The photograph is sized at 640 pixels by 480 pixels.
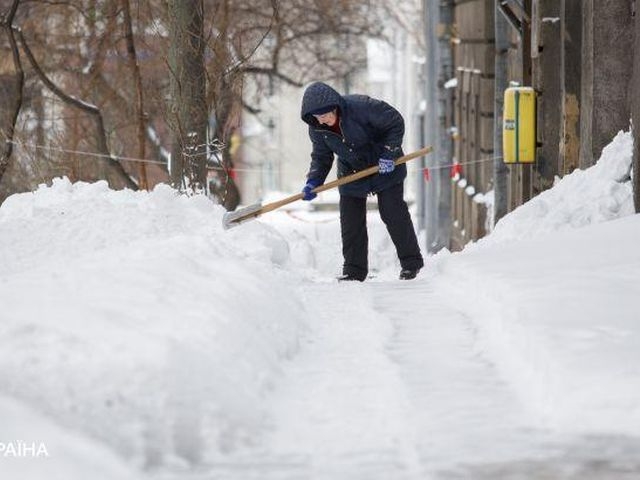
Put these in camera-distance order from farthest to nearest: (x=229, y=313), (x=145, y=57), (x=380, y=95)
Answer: (x=380, y=95)
(x=145, y=57)
(x=229, y=313)

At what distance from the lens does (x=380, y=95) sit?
48250 mm

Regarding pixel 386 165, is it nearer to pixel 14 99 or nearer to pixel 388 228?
pixel 388 228

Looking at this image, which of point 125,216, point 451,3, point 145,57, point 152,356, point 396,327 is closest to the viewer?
point 152,356

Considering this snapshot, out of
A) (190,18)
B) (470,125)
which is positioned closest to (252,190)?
(470,125)

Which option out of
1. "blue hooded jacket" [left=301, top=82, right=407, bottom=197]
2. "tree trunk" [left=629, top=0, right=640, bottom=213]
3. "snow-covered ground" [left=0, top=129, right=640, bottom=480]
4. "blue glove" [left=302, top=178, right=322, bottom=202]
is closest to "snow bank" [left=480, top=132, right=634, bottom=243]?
"tree trunk" [left=629, top=0, right=640, bottom=213]

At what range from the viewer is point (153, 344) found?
5.24 meters

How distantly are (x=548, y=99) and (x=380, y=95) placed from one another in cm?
3527

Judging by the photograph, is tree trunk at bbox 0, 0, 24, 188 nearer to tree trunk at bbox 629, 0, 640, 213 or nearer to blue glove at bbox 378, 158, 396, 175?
blue glove at bbox 378, 158, 396, 175

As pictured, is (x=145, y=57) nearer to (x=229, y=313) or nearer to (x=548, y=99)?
(x=548, y=99)

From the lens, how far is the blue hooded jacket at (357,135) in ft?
30.9

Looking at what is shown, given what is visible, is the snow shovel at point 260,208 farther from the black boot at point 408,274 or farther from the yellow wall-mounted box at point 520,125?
the yellow wall-mounted box at point 520,125

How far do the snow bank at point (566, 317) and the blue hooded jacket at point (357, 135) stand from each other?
914mm

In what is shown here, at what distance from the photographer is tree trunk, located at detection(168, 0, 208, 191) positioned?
546 inches

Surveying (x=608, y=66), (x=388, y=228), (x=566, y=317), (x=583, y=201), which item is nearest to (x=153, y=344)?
(x=566, y=317)
